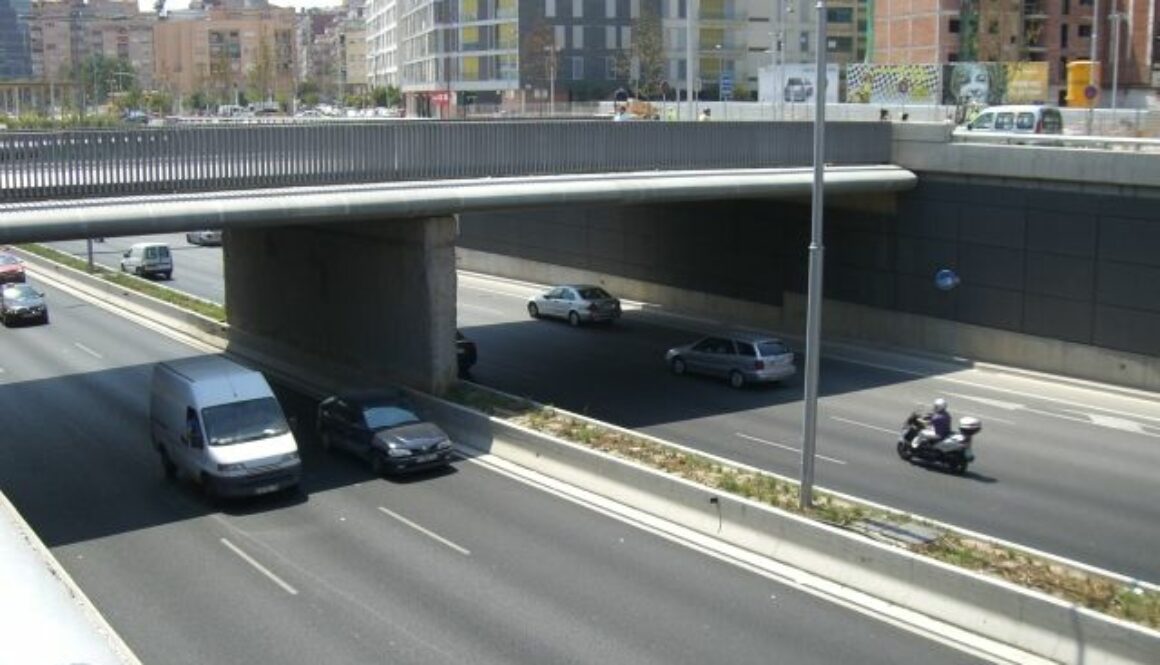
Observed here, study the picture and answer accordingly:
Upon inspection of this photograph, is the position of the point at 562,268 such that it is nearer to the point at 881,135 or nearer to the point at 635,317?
the point at 635,317

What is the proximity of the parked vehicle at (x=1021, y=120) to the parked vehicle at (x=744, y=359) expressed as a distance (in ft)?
41.0

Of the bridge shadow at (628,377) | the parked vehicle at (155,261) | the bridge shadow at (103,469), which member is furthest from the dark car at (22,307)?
the bridge shadow at (628,377)

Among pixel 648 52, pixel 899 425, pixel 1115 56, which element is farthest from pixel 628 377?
pixel 648 52

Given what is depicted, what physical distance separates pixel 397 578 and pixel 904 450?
11245mm

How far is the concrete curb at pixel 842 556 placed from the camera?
13711 mm

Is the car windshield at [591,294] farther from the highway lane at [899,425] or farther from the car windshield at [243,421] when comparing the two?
the car windshield at [243,421]

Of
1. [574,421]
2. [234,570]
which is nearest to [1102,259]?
[574,421]

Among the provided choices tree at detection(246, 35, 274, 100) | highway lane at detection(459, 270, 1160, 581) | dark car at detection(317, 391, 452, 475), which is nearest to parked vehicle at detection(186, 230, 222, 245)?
highway lane at detection(459, 270, 1160, 581)

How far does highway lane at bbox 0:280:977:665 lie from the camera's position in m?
14.8

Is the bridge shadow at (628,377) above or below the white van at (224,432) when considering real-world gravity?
below

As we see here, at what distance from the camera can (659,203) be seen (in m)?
33.8

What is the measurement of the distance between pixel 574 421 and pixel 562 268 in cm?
2647

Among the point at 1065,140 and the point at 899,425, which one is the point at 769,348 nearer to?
→ the point at 899,425

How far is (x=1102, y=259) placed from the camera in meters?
30.7
